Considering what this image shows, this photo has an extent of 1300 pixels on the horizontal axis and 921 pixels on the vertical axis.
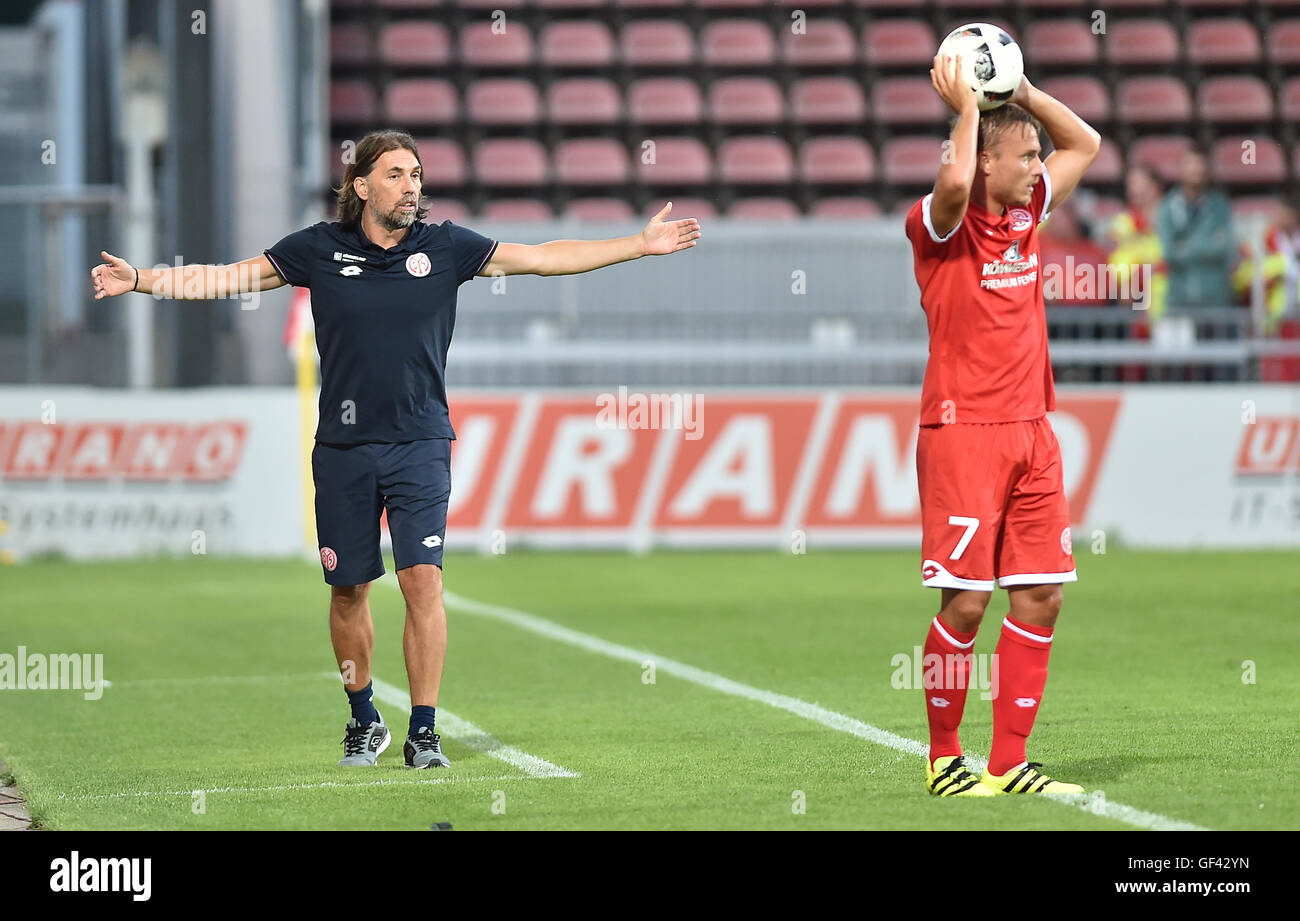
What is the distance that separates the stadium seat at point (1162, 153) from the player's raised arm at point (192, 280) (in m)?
17.3

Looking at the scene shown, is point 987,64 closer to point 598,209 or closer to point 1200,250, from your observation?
point 1200,250

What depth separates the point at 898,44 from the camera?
2391 cm

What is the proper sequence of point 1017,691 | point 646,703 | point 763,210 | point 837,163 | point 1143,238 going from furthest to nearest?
point 837,163 < point 763,210 < point 1143,238 < point 646,703 < point 1017,691

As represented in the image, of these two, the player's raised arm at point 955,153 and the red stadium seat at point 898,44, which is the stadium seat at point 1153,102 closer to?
the red stadium seat at point 898,44

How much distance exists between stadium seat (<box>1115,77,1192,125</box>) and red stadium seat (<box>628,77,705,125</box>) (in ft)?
16.5

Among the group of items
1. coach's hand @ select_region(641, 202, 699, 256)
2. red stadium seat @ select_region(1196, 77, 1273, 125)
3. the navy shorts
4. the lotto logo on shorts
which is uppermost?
red stadium seat @ select_region(1196, 77, 1273, 125)

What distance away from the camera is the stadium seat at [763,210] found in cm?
2222

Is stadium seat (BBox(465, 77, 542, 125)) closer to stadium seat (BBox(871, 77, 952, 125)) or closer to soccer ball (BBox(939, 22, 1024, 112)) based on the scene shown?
stadium seat (BBox(871, 77, 952, 125))

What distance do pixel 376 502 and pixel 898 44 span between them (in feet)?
59.1

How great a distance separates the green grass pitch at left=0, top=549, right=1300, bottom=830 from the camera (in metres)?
6.06

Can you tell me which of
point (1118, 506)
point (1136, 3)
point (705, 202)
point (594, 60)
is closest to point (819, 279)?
point (1118, 506)

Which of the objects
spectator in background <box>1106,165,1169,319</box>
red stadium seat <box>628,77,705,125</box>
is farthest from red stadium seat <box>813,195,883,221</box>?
spectator in background <box>1106,165,1169,319</box>

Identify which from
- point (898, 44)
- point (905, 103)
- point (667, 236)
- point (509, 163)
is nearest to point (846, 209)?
point (905, 103)

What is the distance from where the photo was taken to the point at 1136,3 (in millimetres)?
24609
